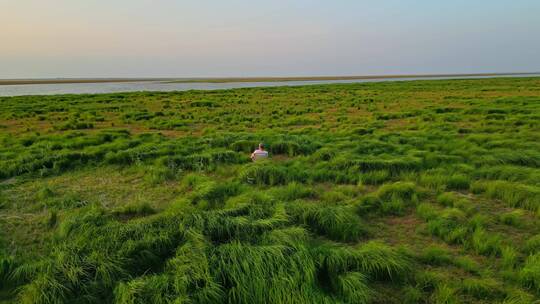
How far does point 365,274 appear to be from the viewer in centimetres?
327

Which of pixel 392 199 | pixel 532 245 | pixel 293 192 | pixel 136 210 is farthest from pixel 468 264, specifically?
pixel 136 210

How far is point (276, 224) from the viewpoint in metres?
4.10

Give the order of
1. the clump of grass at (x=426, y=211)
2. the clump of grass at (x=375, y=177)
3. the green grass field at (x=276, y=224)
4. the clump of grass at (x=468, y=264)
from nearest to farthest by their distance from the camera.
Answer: the green grass field at (x=276, y=224), the clump of grass at (x=468, y=264), the clump of grass at (x=426, y=211), the clump of grass at (x=375, y=177)

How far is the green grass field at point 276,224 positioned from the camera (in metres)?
3.02

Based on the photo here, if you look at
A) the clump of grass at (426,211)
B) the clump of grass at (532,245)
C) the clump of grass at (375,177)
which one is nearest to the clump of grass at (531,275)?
the clump of grass at (532,245)

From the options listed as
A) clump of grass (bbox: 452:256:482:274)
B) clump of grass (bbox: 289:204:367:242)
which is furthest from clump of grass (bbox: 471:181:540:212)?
clump of grass (bbox: 289:204:367:242)

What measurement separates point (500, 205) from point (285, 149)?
554 cm

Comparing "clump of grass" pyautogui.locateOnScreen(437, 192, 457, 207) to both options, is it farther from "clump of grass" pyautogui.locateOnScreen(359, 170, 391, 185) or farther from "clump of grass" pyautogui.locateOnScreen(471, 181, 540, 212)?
"clump of grass" pyautogui.locateOnScreen(359, 170, 391, 185)

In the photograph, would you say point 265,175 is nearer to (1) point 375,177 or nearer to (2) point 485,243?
(1) point 375,177

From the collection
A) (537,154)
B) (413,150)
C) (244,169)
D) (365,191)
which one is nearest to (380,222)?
(365,191)

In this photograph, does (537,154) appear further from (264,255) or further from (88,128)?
(88,128)

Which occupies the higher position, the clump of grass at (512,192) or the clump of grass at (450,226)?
the clump of grass at (512,192)

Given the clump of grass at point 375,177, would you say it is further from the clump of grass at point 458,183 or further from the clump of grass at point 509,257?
the clump of grass at point 509,257

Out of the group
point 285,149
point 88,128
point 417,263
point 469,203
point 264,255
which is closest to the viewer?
point 264,255
